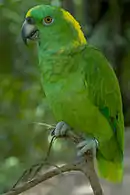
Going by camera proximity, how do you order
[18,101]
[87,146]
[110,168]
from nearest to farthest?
[87,146]
[110,168]
[18,101]

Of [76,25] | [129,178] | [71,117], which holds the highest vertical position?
[76,25]

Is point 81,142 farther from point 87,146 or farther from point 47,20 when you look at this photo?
point 47,20

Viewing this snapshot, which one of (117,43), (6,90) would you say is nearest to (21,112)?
(6,90)

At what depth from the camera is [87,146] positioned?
929 millimetres

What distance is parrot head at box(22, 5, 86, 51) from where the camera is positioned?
3.21 feet

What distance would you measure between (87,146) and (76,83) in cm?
14

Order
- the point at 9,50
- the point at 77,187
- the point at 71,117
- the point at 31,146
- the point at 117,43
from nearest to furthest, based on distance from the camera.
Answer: the point at 71,117 → the point at 9,50 → the point at 31,146 → the point at 77,187 → the point at 117,43

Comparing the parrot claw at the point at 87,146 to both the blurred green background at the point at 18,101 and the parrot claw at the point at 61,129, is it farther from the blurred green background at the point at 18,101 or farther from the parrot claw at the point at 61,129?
the blurred green background at the point at 18,101

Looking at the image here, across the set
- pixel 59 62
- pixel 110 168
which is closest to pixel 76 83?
pixel 59 62

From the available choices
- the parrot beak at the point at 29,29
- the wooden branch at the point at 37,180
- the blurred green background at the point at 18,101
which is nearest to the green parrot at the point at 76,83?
the parrot beak at the point at 29,29

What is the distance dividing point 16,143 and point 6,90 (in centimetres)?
23

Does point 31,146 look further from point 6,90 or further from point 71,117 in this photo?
point 71,117

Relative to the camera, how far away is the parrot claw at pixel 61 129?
953 mm

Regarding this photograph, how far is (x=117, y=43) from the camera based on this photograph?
2.84m
